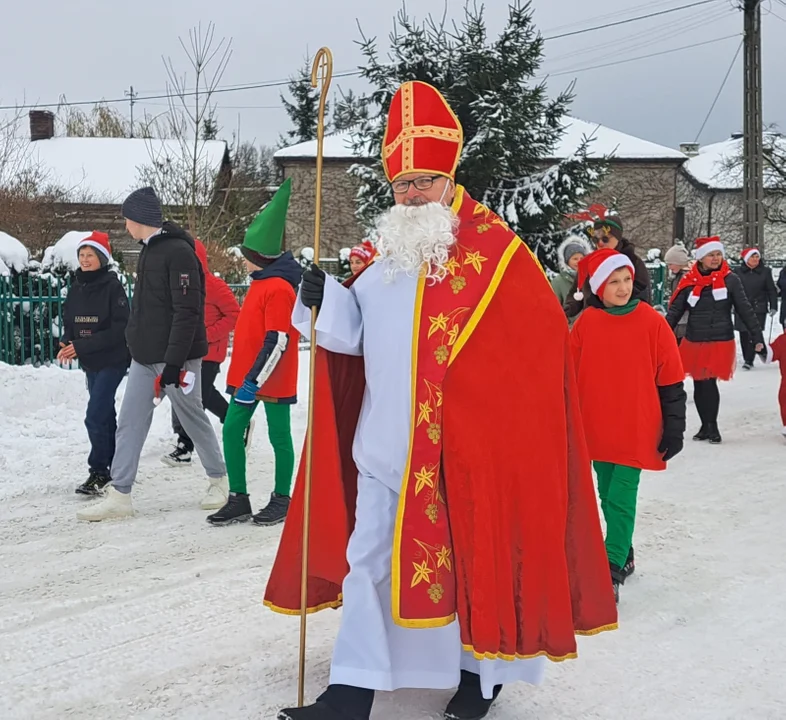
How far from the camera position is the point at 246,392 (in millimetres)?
5340

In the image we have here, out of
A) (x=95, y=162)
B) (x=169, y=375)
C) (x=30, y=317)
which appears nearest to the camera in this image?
(x=169, y=375)

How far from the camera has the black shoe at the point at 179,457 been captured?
723 cm

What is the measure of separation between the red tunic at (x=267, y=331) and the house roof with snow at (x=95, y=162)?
2625 cm

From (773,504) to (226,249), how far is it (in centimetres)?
1786

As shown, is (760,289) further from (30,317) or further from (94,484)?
(94,484)

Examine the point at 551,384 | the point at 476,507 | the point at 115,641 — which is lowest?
the point at 115,641

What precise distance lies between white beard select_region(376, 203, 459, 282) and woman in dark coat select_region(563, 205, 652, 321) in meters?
2.09

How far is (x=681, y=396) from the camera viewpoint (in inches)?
172

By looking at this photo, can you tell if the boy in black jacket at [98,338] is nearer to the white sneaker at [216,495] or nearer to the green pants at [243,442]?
the white sneaker at [216,495]

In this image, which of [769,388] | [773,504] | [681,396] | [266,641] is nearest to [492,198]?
[769,388]

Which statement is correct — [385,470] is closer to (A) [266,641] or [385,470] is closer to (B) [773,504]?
(A) [266,641]

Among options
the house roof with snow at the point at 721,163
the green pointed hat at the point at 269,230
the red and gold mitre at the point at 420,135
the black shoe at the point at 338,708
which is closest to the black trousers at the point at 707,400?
the green pointed hat at the point at 269,230

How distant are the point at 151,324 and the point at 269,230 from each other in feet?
3.39

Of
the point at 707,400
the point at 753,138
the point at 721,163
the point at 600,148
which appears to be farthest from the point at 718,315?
the point at 721,163
